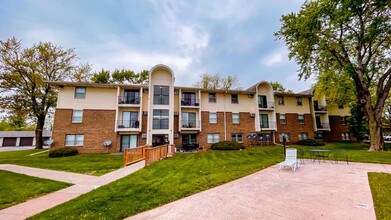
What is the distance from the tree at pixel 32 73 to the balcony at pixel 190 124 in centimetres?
1713

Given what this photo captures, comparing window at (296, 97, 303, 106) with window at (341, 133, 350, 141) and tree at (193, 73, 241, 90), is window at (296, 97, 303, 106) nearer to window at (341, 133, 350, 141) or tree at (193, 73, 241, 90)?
window at (341, 133, 350, 141)

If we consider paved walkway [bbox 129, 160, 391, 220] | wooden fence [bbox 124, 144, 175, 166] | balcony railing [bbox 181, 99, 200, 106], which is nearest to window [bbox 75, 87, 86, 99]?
wooden fence [bbox 124, 144, 175, 166]

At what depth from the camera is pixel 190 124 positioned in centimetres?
1934

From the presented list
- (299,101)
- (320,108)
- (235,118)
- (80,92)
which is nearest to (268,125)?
(235,118)

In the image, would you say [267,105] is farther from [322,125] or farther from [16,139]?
[16,139]

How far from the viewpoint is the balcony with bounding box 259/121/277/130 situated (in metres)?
21.2

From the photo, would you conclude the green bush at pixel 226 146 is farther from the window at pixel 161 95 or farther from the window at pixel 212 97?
the window at pixel 161 95

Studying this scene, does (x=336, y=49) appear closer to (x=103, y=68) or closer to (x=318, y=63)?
(x=318, y=63)

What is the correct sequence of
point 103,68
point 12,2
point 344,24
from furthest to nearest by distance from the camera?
point 103,68, point 344,24, point 12,2

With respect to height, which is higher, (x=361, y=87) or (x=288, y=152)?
(x=361, y=87)

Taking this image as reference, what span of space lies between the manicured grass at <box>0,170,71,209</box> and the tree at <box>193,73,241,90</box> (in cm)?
2680

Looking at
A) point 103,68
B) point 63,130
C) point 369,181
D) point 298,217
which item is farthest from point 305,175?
point 103,68

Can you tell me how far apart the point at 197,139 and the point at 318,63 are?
14.8 m

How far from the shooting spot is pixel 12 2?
33.5 feet
